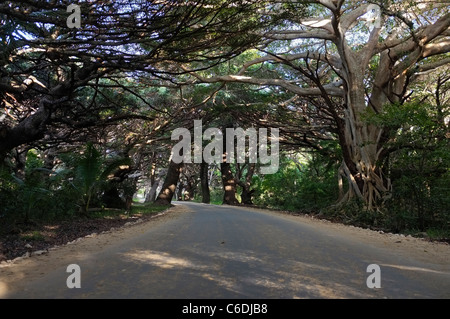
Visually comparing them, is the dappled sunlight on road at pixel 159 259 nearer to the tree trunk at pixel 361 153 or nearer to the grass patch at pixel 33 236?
the grass patch at pixel 33 236

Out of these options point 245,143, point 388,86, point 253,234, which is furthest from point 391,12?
point 245,143

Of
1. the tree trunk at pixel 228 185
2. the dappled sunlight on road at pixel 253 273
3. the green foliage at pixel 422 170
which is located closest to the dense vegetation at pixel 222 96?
the green foliage at pixel 422 170

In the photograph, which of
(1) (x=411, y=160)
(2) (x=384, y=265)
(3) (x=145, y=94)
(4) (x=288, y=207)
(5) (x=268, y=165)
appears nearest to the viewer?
(2) (x=384, y=265)

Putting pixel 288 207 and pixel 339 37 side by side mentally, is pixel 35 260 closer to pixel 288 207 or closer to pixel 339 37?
pixel 339 37

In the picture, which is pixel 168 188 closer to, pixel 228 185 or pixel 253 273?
pixel 228 185

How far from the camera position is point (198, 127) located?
24.2 metres

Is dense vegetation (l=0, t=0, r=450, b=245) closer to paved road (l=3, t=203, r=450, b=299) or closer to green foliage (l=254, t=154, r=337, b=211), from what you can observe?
green foliage (l=254, t=154, r=337, b=211)

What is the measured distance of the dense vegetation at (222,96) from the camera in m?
7.92

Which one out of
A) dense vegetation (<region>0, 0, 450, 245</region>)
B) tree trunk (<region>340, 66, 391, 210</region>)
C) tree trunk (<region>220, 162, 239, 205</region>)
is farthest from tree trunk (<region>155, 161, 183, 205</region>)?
tree trunk (<region>340, 66, 391, 210</region>)

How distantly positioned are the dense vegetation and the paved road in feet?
13.3

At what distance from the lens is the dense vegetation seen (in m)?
7.92

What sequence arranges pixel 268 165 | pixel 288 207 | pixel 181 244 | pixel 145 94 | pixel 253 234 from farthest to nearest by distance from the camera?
pixel 268 165 → pixel 288 207 → pixel 145 94 → pixel 253 234 → pixel 181 244

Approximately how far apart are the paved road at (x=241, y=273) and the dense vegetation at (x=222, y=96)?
4057mm

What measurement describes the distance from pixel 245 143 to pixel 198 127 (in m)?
5.57
